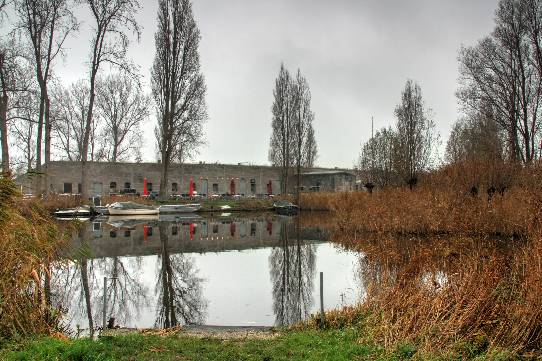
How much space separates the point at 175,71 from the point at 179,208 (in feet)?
33.9

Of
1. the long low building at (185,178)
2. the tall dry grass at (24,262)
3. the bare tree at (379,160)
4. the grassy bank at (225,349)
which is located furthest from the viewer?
the long low building at (185,178)

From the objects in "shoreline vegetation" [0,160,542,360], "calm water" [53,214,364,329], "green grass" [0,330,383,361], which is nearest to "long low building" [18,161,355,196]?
"calm water" [53,214,364,329]

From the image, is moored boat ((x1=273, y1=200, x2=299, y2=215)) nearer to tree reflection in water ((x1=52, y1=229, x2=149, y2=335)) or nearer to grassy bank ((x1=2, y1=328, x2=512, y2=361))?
tree reflection in water ((x1=52, y1=229, x2=149, y2=335))

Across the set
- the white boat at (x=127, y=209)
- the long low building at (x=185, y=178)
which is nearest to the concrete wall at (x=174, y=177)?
the long low building at (x=185, y=178)

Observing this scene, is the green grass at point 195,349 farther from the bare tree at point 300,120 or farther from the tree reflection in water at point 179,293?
the bare tree at point 300,120

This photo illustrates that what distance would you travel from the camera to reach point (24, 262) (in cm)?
657

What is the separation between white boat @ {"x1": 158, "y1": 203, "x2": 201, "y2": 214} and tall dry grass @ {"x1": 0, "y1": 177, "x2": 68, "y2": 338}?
28.6 m

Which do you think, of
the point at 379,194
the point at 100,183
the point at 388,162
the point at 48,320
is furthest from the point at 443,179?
the point at 100,183

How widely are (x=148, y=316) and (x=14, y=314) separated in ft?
8.72

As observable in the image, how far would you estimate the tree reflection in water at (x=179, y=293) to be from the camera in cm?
829

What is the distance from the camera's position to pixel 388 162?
30.1 m

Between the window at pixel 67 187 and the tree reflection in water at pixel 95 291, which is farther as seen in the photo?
the window at pixel 67 187

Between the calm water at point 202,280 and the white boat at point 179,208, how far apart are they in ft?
52.6

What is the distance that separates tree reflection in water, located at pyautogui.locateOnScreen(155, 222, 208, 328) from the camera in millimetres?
8289
